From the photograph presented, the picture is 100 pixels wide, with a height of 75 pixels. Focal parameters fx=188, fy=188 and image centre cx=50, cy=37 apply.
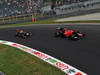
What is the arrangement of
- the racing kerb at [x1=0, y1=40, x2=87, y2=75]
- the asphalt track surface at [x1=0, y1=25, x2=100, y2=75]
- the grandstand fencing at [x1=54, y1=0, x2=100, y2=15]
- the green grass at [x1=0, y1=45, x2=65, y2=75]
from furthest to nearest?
the grandstand fencing at [x1=54, y1=0, x2=100, y2=15]
the asphalt track surface at [x1=0, y1=25, x2=100, y2=75]
the green grass at [x1=0, y1=45, x2=65, y2=75]
the racing kerb at [x1=0, y1=40, x2=87, y2=75]

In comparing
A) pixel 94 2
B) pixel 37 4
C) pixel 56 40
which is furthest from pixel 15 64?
pixel 37 4

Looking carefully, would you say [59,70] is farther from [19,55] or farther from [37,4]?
[37,4]

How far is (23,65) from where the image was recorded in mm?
9977

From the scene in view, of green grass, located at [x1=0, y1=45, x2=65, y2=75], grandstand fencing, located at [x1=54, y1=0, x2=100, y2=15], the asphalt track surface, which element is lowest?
green grass, located at [x1=0, y1=45, x2=65, y2=75]

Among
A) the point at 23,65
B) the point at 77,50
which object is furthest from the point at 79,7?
the point at 23,65

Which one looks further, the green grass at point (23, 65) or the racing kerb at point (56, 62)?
the green grass at point (23, 65)

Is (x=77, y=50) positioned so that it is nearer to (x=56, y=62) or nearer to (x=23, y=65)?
(x=56, y=62)

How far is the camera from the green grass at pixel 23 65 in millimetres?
8961

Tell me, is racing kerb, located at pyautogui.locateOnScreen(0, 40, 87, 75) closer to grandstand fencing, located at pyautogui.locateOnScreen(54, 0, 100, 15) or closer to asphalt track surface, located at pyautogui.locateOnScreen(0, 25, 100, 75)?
asphalt track surface, located at pyautogui.locateOnScreen(0, 25, 100, 75)

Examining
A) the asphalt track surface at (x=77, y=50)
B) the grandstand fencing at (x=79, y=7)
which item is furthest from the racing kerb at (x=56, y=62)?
the grandstand fencing at (x=79, y=7)

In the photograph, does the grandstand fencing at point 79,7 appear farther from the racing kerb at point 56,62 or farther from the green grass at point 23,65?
the green grass at point 23,65

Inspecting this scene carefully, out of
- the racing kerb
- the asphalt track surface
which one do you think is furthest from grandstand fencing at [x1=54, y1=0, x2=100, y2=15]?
the racing kerb

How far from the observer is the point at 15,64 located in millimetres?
10195

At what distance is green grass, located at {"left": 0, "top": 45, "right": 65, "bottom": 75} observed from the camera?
353 inches
